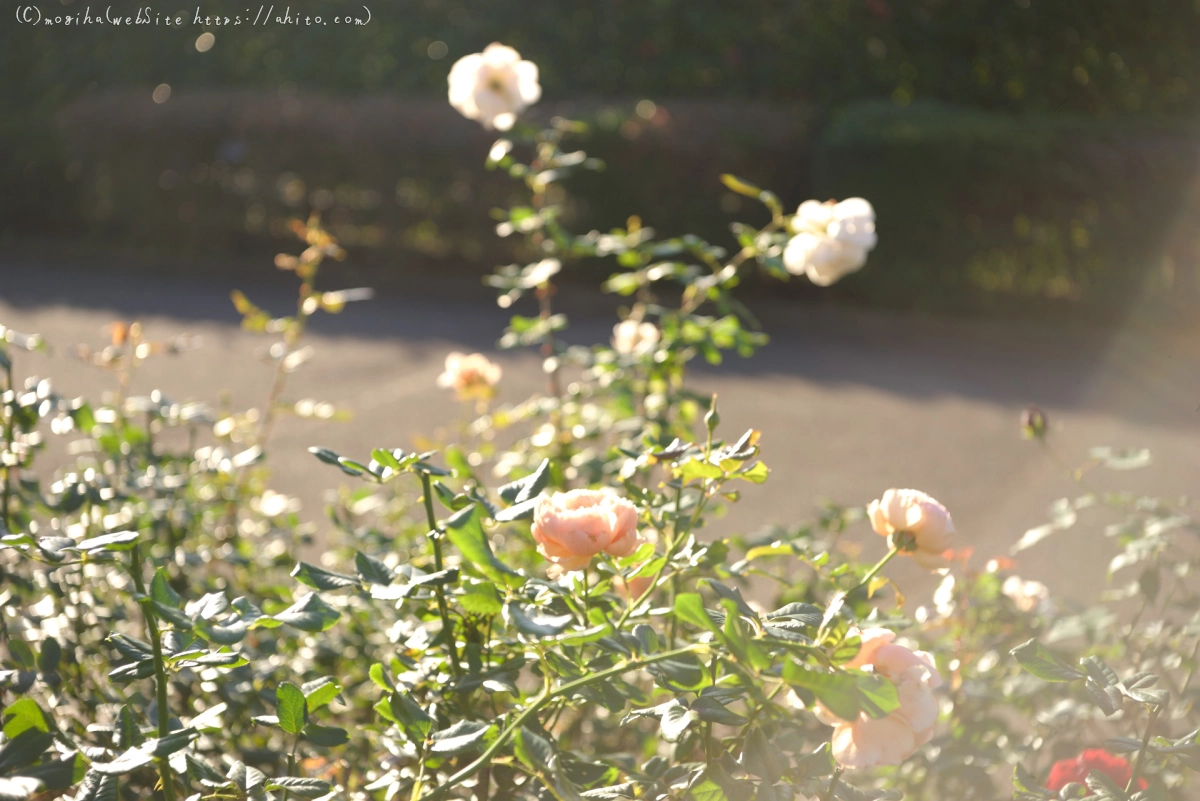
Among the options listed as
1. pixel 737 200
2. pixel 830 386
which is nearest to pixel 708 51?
pixel 737 200

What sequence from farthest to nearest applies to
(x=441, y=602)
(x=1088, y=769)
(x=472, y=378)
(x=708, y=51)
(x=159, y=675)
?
(x=708, y=51) → (x=472, y=378) → (x=1088, y=769) → (x=441, y=602) → (x=159, y=675)

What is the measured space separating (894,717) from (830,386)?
5474mm

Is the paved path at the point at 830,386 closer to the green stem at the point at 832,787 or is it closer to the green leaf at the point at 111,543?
the green stem at the point at 832,787

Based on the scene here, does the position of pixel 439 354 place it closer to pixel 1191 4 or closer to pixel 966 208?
pixel 966 208

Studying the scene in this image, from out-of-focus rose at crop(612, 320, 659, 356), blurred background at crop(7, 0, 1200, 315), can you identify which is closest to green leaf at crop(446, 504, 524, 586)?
out-of-focus rose at crop(612, 320, 659, 356)

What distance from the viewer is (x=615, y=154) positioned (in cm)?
809

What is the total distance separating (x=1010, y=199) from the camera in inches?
289

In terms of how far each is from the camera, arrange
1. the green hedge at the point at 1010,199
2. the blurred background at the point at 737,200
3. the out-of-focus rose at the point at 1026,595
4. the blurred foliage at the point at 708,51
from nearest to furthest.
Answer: the out-of-focus rose at the point at 1026,595
the blurred background at the point at 737,200
the green hedge at the point at 1010,199
the blurred foliage at the point at 708,51

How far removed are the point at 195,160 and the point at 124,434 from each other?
817 cm

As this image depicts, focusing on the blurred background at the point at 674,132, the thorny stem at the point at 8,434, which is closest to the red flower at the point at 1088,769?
the thorny stem at the point at 8,434

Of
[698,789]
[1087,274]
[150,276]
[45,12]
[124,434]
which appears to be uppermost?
[698,789]

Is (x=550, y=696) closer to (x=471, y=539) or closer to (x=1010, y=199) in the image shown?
(x=471, y=539)

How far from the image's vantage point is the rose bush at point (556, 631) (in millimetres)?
962

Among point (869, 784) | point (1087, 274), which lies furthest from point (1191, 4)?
point (869, 784)
